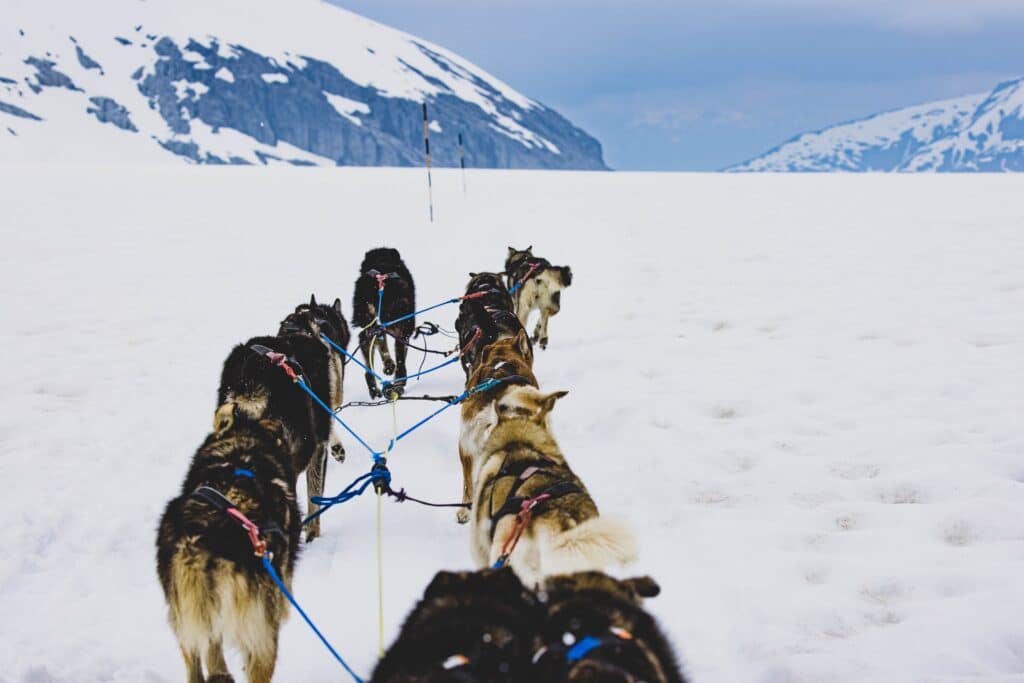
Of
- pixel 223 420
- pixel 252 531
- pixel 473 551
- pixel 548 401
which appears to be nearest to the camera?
pixel 252 531

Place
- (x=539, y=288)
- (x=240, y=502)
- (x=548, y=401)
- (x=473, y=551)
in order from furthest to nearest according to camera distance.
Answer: (x=539, y=288)
(x=548, y=401)
(x=473, y=551)
(x=240, y=502)

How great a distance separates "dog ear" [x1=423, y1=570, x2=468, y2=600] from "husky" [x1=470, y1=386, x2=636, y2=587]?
1.19ft

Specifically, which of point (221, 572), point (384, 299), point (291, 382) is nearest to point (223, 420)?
point (291, 382)

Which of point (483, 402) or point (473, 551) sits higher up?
point (483, 402)

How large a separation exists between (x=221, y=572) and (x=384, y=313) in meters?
4.70

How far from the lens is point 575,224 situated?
17.2 m

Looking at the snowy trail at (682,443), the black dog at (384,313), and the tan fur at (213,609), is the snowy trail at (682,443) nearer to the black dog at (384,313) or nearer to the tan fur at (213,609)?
the black dog at (384,313)

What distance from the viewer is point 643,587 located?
1.99 m

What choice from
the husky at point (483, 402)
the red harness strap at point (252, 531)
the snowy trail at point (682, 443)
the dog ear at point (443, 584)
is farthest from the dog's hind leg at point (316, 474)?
the dog ear at point (443, 584)

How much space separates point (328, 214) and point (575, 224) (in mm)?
7265

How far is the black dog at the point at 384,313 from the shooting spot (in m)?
6.68

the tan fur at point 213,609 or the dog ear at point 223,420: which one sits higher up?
Result: the dog ear at point 223,420

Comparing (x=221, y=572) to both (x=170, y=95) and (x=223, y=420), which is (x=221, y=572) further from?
(x=170, y=95)

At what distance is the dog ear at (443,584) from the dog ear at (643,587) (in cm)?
54
